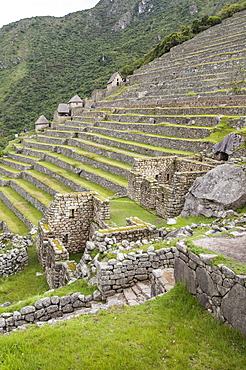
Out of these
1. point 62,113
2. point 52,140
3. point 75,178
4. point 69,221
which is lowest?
point 75,178

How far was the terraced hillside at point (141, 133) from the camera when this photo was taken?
19266mm

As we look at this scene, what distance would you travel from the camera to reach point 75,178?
2241 cm

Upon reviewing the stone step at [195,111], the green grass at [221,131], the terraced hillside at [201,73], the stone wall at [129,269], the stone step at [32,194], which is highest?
the terraced hillside at [201,73]

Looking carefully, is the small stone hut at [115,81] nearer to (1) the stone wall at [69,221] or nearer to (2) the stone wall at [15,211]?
(2) the stone wall at [15,211]

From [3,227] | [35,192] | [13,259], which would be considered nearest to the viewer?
[13,259]

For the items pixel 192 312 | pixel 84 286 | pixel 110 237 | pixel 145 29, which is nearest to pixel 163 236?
pixel 110 237

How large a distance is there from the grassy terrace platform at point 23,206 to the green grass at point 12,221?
2.14ft

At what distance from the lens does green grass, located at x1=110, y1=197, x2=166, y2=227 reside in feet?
37.5

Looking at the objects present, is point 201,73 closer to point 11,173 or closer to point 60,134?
point 60,134

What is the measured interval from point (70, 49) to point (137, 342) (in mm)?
140511

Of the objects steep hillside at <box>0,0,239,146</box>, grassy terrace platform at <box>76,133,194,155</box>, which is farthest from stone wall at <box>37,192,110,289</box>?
steep hillside at <box>0,0,239,146</box>

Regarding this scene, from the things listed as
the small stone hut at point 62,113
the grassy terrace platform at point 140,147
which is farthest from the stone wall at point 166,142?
the small stone hut at point 62,113

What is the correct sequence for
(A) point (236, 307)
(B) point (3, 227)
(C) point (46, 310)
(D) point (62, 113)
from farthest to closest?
1. (D) point (62, 113)
2. (B) point (3, 227)
3. (C) point (46, 310)
4. (A) point (236, 307)

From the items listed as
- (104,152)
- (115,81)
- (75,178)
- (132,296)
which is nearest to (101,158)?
(104,152)
